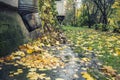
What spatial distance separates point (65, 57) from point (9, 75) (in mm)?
2355

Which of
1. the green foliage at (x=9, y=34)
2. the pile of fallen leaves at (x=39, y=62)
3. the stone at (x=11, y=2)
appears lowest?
the pile of fallen leaves at (x=39, y=62)

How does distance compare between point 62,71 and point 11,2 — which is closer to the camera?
point 62,71

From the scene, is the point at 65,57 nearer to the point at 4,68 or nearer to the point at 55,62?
the point at 55,62

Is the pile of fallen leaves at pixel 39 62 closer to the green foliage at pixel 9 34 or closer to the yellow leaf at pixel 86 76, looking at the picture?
the green foliage at pixel 9 34

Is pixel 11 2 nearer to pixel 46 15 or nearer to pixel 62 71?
pixel 62 71

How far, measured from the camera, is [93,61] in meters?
6.81

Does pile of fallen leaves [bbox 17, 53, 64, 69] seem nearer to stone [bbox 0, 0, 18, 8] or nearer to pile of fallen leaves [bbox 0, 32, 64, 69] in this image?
pile of fallen leaves [bbox 0, 32, 64, 69]

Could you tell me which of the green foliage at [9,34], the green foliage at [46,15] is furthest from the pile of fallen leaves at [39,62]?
the green foliage at [46,15]

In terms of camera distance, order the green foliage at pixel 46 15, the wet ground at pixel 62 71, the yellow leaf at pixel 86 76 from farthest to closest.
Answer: the green foliage at pixel 46 15
the yellow leaf at pixel 86 76
the wet ground at pixel 62 71

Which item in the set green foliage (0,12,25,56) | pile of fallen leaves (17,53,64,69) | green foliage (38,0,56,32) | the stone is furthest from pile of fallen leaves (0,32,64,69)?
green foliage (38,0,56,32)

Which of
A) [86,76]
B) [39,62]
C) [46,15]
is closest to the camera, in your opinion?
[86,76]

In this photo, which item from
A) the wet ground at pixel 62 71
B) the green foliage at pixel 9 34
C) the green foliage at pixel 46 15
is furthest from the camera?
the green foliage at pixel 46 15

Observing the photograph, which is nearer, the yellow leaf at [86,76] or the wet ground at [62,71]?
the wet ground at [62,71]

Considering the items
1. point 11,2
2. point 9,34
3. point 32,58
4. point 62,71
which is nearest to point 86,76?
point 62,71
